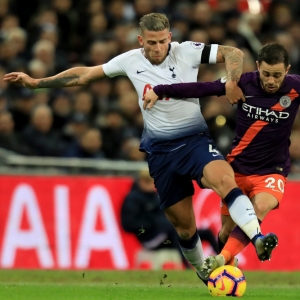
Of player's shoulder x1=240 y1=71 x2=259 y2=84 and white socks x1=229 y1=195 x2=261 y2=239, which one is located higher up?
player's shoulder x1=240 y1=71 x2=259 y2=84

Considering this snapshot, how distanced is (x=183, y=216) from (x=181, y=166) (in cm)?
67

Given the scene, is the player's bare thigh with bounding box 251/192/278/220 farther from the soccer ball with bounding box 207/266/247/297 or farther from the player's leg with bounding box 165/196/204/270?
the player's leg with bounding box 165/196/204/270

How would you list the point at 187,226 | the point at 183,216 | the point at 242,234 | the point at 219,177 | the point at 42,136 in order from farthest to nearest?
the point at 42,136 → the point at 187,226 → the point at 183,216 → the point at 242,234 → the point at 219,177

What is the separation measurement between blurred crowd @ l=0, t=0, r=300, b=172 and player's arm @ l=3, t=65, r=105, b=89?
4.46m

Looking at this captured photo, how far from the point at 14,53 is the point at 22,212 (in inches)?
125

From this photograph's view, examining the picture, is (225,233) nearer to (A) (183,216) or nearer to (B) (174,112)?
(A) (183,216)

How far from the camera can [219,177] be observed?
8.70 metres

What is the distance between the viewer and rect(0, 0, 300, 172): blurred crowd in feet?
48.4

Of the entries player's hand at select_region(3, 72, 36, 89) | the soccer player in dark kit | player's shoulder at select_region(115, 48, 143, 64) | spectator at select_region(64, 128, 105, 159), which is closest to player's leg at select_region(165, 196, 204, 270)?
the soccer player in dark kit

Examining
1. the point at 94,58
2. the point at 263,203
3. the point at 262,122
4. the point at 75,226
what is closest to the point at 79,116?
the point at 94,58

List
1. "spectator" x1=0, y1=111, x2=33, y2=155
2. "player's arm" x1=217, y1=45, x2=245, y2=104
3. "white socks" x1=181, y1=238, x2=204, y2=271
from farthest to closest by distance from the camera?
"spectator" x1=0, y1=111, x2=33, y2=155, "white socks" x1=181, y1=238, x2=204, y2=271, "player's arm" x1=217, y1=45, x2=245, y2=104

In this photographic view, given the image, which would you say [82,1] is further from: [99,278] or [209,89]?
[209,89]

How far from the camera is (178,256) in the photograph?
1407 centimetres

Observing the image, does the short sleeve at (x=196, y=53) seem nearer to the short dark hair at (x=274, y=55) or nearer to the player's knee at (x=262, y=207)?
the short dark hair at (x=274, y=55)
